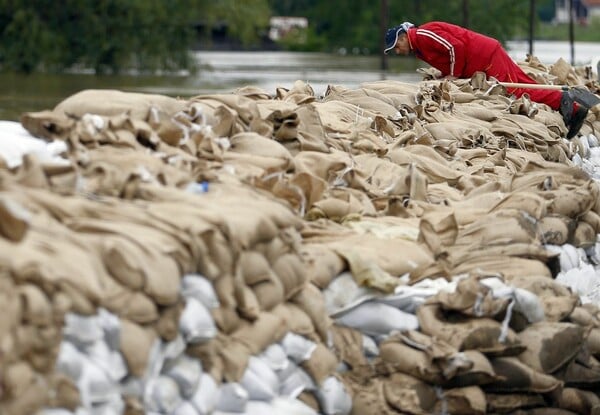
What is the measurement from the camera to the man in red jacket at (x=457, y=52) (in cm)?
1321

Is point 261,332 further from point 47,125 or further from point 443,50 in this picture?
point 443,50

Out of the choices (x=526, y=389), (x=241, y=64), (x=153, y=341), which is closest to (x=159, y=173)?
(x=153, y=341)

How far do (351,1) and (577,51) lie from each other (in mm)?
18628

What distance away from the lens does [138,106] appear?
688 centimetres

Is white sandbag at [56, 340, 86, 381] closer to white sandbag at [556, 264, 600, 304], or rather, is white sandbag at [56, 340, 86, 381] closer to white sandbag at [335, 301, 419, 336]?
white sandbag at [335, 301, 419, 336]

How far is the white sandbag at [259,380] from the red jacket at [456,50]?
26.0 ft

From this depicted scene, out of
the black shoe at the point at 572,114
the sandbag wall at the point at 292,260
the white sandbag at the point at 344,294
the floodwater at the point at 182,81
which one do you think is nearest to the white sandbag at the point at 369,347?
the sandbag wall at the point at 292,260

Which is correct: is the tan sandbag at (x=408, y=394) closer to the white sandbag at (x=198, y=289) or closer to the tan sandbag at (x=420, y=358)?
the tan sandbag at (x=420, y=358)

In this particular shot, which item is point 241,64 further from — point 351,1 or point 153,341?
point 153,341

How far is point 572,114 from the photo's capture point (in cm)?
1266

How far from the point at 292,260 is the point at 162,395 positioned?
0.97 meters

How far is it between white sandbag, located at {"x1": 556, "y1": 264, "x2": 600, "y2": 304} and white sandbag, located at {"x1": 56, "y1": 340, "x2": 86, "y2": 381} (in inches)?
124

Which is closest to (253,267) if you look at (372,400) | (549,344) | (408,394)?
(372,400)

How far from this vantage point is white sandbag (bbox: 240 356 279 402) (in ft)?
18.0
